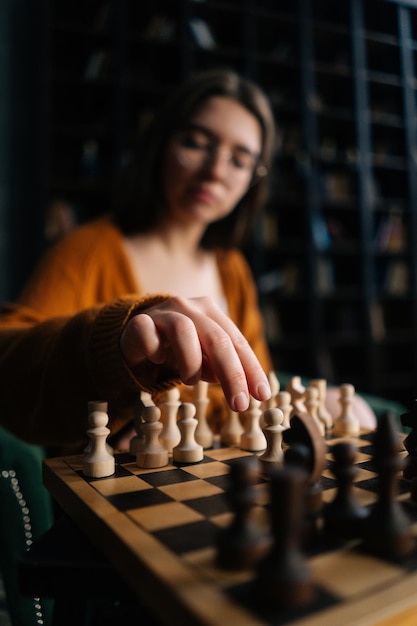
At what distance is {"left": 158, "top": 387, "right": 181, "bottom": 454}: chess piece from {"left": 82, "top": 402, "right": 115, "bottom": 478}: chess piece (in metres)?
0.12

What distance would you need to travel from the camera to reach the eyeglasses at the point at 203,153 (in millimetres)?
1623

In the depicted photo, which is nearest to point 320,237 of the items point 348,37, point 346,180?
point 346,180

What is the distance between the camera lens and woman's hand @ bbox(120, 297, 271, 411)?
0.71m

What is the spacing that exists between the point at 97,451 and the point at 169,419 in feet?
0.65

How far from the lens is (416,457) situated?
0.69m

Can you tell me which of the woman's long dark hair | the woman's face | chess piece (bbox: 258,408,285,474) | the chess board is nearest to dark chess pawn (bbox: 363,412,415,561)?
the chess board

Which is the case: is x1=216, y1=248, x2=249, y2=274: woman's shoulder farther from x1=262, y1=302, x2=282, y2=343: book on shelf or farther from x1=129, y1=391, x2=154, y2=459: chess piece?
x1=262, y1=302, x2=282, y2=343: book on shelf

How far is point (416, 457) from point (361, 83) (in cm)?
405

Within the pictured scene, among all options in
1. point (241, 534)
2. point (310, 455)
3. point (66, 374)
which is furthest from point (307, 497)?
point (66, 374)

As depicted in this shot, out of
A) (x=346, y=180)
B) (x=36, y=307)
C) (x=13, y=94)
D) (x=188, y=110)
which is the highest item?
(x=13, y=94)

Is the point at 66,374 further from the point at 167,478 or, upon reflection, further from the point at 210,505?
the point at 210,505

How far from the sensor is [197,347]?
722 millimetres

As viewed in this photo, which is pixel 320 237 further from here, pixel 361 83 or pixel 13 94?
pixel 13 94

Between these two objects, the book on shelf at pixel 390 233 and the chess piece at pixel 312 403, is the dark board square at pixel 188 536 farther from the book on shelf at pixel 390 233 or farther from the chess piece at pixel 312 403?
the book on shelf at pixel 390 233
